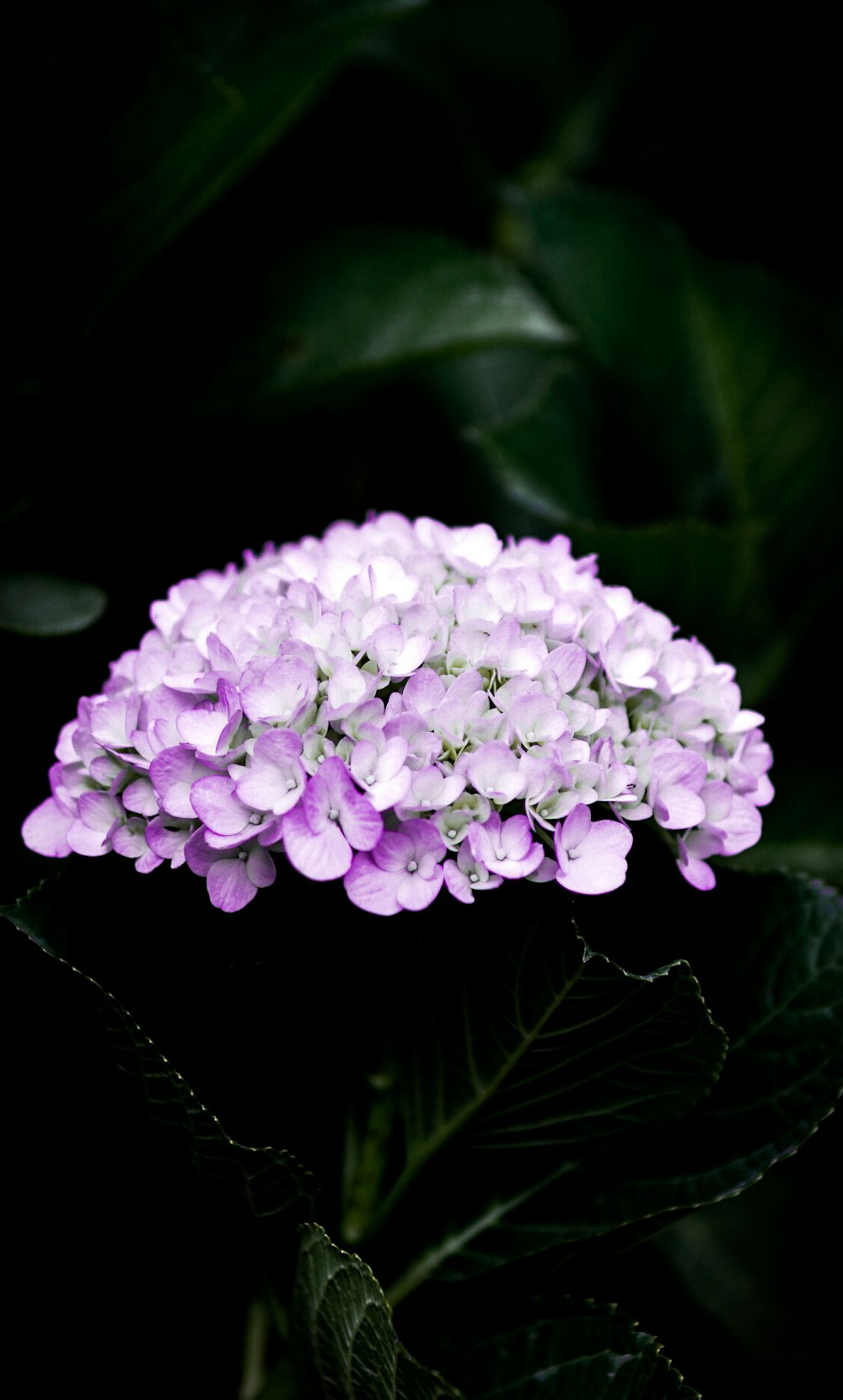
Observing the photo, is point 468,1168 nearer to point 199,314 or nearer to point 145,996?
point 145,996

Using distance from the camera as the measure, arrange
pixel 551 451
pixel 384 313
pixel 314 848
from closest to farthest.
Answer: pixel 314 848
pixel 384 313
pixel 551 451

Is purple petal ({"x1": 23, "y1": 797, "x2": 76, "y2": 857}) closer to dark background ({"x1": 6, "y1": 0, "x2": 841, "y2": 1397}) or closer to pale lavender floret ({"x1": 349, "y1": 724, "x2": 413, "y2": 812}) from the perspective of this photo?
dark background ({"x1": 6, "y1": 0, "x2": 841, "y2": 1397})

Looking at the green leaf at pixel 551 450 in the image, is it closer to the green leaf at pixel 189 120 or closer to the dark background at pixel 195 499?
the dark background at pixel 195 499

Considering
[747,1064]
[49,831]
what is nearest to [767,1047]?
[747,1064]

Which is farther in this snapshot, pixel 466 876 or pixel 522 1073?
pixel 522 1073

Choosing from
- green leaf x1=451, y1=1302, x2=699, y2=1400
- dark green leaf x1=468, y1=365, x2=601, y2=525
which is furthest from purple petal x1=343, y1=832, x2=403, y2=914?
dark green leaf x1=468, y1=365, x2=601, y2=525

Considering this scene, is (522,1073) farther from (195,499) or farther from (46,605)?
(195,499)
